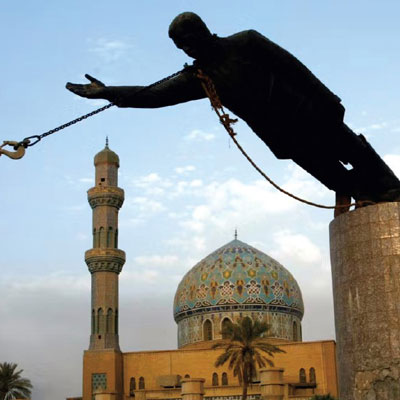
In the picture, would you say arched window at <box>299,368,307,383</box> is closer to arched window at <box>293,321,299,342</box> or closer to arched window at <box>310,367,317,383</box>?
arched window at <box>310,367,317,383</box>

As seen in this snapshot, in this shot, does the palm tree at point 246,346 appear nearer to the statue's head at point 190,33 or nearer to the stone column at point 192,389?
the stone column at point 192,389

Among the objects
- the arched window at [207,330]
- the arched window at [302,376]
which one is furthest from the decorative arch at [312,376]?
the arched window at [207,330]

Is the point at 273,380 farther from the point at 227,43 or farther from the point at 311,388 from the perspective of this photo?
the point at 227,43

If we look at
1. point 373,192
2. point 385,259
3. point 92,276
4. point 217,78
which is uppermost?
point 92,276

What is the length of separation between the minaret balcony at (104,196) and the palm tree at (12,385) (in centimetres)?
979

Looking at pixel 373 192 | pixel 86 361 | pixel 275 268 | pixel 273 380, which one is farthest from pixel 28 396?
pixel 373 192

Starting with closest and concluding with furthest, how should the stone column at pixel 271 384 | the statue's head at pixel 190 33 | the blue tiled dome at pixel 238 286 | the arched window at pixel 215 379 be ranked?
the statue's head at pixel 190 33, the stone column at pixel 271 384, the arched window at pixel 215 379, the blue tiled dome at pixel 238 286

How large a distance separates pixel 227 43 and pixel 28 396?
3926 centimetres

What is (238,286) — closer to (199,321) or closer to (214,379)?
(199,321)

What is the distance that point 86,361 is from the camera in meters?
43.8

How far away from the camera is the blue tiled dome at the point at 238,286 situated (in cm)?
4962

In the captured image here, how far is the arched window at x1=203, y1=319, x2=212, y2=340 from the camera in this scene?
4934 centimetres

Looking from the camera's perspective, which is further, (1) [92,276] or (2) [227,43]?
(1) [92,276]

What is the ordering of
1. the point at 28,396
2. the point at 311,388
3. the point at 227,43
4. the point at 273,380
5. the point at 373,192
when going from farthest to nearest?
the point at 311,388
the point at 28,396
the point at 273,380
the point at 373,192
the point at 227,43
